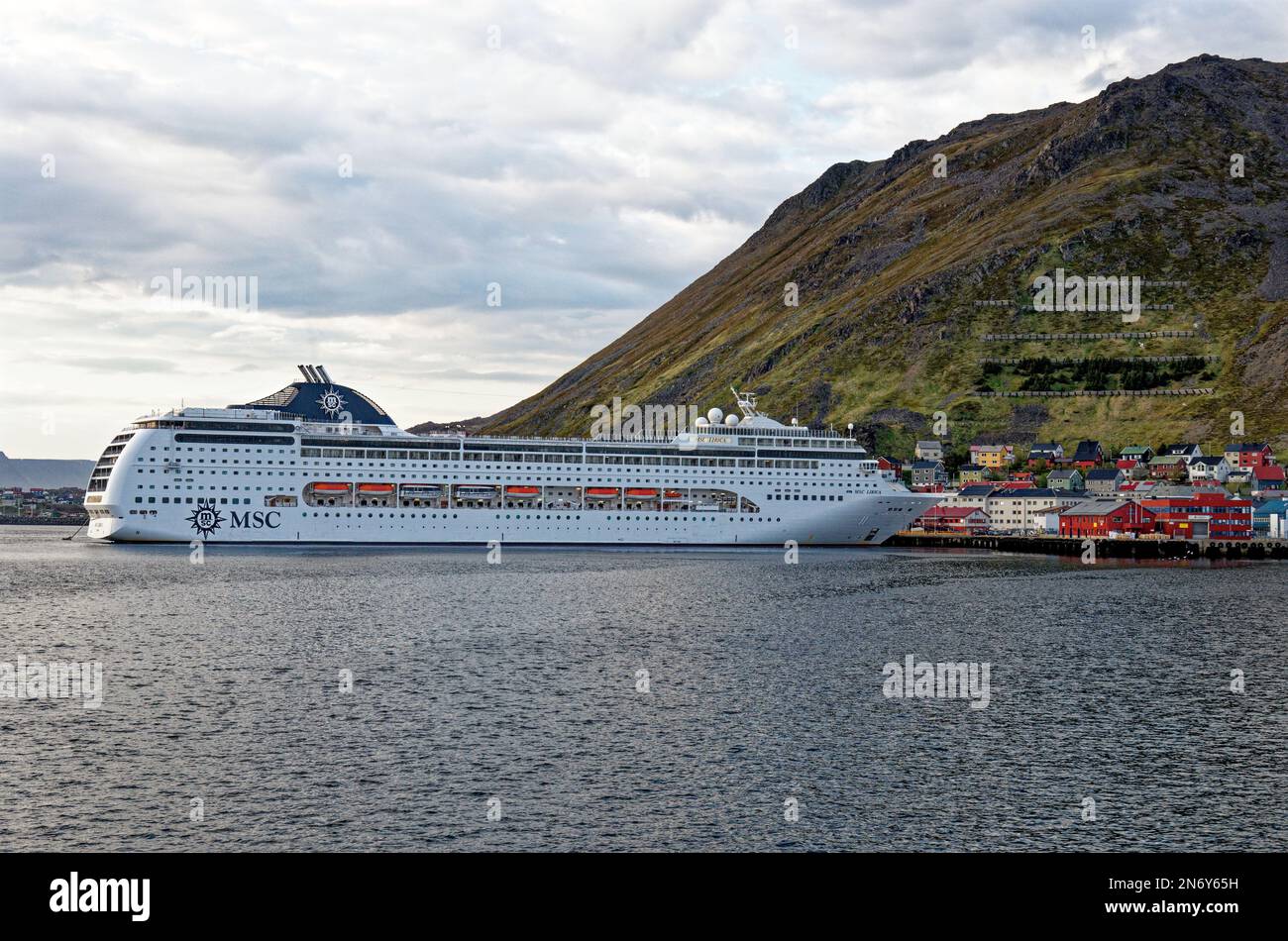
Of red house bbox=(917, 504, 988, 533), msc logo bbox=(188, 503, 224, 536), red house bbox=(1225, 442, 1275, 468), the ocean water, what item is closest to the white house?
red house bbox=(1225, 442, 1275, 468)

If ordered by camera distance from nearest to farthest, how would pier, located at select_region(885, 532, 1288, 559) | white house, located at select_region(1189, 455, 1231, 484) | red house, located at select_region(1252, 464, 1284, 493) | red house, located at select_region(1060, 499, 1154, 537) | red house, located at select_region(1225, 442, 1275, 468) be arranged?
pier, located at select_region(885, 532, 1288, 559), red house, located at select_region(1060, 499, 1154, 537), red house, located at select_region(1252, 464, 1284, 493), white house, located at select_region(1189, 455, 1231, 484), red house, located at select_region(1225, 442, 1275, 468)

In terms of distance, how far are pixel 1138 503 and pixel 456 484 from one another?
9262 centimetres

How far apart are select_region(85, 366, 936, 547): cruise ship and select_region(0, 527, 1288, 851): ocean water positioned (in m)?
48.1

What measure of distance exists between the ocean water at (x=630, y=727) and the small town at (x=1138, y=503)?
87775mm

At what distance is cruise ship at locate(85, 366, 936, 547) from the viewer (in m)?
122

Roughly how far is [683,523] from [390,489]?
32.3 metres

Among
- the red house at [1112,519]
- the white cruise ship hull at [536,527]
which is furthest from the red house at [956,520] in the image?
the white cruise ship hull at [536,527]

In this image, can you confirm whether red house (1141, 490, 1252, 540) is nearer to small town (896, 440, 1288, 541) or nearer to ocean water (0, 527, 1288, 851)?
small town (896, 440, 1288, 541)

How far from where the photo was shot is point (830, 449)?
136625 millimetres
